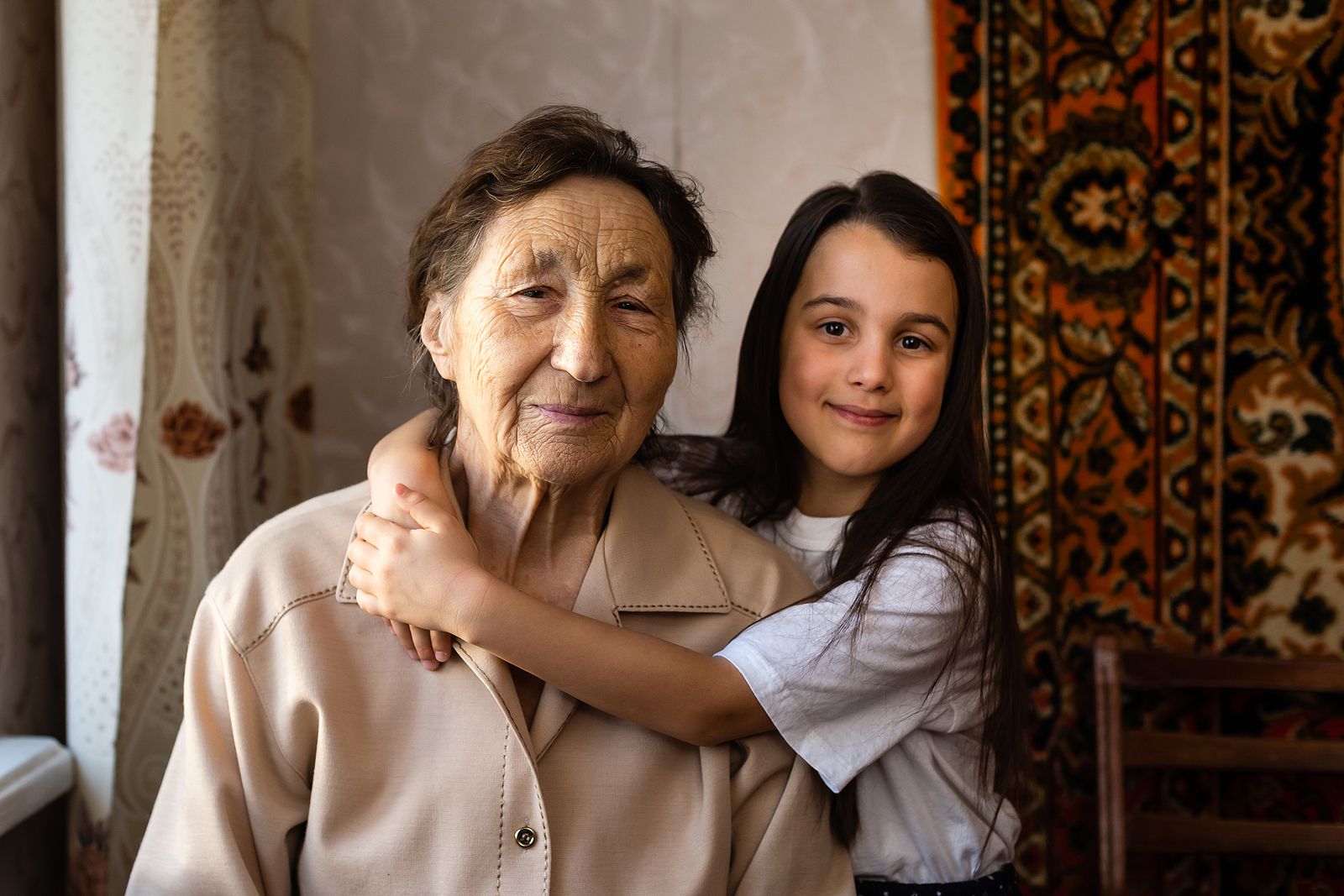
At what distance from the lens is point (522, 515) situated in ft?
5.05

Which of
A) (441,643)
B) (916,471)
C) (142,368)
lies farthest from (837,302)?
(142,368)

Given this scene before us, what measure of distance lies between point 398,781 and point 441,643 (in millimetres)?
176

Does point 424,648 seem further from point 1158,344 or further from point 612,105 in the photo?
point 1158,344

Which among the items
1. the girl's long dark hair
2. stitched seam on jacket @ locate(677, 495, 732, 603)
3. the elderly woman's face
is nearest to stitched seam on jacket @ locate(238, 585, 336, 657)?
the elderly woman's face

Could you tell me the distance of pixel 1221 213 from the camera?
7.45ft

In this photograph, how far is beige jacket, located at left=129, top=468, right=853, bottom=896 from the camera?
1.35 meters

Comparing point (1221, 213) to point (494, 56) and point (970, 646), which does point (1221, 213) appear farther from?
point (494, 56)

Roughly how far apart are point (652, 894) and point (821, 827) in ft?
0.87

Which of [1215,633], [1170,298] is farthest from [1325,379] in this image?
[1215,633]

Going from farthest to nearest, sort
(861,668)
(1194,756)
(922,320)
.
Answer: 1. (1194,756)
2. (922,320)
3. (861,668)

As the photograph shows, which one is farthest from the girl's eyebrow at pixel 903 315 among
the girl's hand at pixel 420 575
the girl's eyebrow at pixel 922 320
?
the girl's hand at pixel 420 575

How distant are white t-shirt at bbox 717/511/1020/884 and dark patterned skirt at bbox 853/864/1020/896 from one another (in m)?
0.01

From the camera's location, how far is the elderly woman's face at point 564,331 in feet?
4.59

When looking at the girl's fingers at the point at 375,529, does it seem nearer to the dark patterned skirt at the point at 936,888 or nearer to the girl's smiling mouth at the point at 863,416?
the girl's smiling mouth at the point at 863,416
